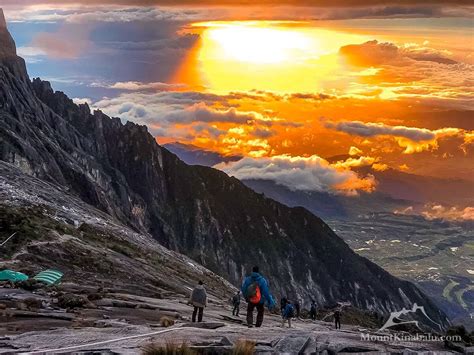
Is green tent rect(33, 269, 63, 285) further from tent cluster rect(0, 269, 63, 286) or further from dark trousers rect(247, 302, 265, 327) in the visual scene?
dark trousers rect(247, 302, 265, 327)

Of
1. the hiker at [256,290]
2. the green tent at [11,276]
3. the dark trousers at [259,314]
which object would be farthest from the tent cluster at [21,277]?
the hiker at [256,290]

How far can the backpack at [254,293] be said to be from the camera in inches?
1310

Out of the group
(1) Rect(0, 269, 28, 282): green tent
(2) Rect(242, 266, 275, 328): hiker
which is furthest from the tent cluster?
(2) Rect(242, 266, 275, 328): hiker

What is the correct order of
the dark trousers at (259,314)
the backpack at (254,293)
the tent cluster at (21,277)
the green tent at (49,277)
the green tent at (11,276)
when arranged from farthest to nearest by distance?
1. the green tent at (49,277)
2. the tent cluster at (21,277)
3. the green tent at (11,276)
4. the dark trousers at (259,314)
5. the backpack at (254,293)

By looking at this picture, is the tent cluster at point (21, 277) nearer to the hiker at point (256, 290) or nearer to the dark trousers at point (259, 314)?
the dark trousers at point (259, 314)

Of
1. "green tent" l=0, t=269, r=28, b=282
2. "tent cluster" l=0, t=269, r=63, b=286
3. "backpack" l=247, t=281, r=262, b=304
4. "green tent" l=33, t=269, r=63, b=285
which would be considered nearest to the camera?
"backpack" l=247, t=281, r=262, b=304

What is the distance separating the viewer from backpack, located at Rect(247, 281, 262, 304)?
33.3 metres

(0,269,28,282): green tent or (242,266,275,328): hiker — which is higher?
(242,266,275,328): hiker

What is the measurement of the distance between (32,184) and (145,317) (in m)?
89.4

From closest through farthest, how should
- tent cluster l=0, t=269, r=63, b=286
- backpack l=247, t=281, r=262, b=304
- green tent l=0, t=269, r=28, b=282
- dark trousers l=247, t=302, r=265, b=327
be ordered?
backpack l=247, t=281, r=262, b=304 → dark trousers l=247, t=302, r=265, b=327 → green tent l=0, t=269, r=28, b=282 → tent cluster l=0, t=269, r=63, b=286

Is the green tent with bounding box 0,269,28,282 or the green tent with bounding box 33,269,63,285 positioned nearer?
the green tent with bounding box 0,269,28,282

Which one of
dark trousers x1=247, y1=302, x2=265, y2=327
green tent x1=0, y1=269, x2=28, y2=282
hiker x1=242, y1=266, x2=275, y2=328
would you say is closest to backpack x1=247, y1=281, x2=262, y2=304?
hiker x1=242, y1=266, x2=275, y2=328

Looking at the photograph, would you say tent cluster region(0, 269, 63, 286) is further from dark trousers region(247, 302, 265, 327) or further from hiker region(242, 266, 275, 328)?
hiker region(242, 266, 275, 328)

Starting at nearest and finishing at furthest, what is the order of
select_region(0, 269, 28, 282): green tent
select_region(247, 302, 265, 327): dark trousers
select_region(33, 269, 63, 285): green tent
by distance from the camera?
select_region(247, 302, 265, 327): dark trousers → select_region(0, 269, 28, 282): green tent → select_region(33, 269, 63, 285): green tent
